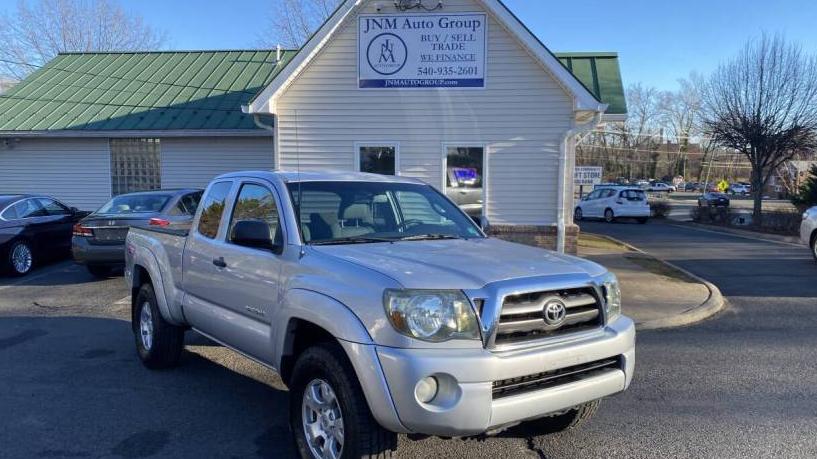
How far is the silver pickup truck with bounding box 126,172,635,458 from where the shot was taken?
304 cm

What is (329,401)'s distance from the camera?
3.45m

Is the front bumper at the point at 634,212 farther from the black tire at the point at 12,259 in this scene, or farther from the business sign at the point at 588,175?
the black tire at the point at 12,259

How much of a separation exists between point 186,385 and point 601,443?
347cm

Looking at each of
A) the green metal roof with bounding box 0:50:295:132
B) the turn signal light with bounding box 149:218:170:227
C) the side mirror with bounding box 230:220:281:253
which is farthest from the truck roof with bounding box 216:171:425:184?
the green metal roof with bounding box 0:50:295:132

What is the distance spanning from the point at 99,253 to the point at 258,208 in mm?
6994

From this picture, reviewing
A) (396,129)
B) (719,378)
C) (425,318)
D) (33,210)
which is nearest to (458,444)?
(425,318)

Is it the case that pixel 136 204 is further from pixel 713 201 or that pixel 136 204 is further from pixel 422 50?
pixel 713 201

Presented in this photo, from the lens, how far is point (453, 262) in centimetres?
351

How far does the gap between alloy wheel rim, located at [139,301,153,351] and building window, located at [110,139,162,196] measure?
10.6 meters

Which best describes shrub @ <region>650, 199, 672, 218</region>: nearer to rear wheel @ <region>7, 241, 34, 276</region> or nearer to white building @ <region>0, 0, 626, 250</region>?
white building @ <region>0, 0, 626, 250</region>

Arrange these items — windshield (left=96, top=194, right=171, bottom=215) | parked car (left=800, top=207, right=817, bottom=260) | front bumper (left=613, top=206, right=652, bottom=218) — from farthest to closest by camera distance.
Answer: front bumper (left=613, top=206, right=652, bottom=218), parked car (left=800, top=207, right=817, bottom=260), windshield (left=96, top=194, right=171, bottom=215)

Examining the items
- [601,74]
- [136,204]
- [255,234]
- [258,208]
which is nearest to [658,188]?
[601,74]

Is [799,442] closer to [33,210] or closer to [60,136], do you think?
[33,210]

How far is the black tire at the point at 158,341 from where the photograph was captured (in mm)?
5590
